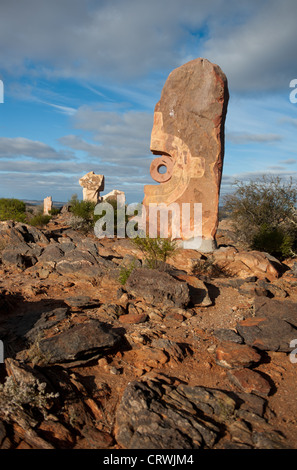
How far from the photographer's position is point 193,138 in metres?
8.45

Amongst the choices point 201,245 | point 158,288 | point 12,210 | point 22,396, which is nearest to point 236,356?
point 158,288

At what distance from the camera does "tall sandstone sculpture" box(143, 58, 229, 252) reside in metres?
8.25

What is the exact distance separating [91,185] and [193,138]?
393 inches

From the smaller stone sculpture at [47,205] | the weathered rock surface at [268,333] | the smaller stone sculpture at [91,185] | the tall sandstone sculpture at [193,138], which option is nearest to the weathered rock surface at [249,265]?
the tall sandstone sculpture at [193,138]

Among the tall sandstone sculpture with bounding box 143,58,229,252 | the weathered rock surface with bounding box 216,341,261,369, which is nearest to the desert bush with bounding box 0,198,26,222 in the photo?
the tall sandstone sculpture with bounding box 143,58,229,252

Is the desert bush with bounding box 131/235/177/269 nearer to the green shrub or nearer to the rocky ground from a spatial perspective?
the rocky ground

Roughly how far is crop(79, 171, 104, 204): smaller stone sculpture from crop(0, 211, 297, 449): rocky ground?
1098 cm

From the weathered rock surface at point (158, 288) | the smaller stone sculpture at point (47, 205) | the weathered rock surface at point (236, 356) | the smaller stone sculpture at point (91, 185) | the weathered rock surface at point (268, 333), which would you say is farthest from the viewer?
the smaller stone sculpture at point (47, 205)

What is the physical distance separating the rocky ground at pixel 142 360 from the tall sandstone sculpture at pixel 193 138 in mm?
2626

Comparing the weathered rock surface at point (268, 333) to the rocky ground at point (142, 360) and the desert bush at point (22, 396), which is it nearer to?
the rocky ground at point (142, 360)

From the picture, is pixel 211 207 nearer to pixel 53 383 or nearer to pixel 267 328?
pixel 267 328

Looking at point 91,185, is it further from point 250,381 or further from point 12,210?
point 250,381

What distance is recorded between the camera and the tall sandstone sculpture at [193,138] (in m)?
8.25
